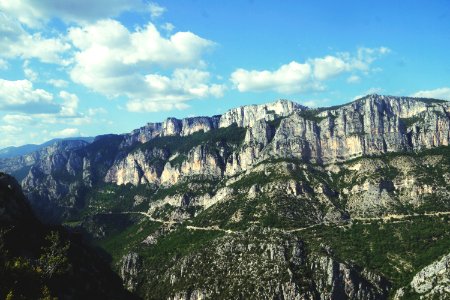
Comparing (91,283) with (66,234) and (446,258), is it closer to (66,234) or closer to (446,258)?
(66,234)

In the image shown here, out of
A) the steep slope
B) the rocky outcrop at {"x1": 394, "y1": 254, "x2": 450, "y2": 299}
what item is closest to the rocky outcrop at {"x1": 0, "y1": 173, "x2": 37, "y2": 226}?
the steep slope

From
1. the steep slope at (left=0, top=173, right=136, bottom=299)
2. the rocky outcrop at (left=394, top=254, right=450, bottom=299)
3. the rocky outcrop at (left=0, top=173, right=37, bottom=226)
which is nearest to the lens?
the steep slope at (left=0, top=173, right=136, bottom=299)

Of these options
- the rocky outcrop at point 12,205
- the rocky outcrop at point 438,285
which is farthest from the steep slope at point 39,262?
the rocky outcrop at point 438,285

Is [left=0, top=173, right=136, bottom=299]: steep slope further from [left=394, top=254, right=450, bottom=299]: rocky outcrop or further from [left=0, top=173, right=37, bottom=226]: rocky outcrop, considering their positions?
[left=394, top=254, right=450, bottom=299]: rocky outcrop

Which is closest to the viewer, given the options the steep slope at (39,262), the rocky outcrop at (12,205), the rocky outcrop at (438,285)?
the steep slope at (39,262)

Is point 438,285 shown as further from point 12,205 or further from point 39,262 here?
point 12,205

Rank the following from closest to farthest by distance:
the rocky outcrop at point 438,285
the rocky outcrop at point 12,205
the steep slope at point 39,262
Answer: the steep slope at point 39,262 → the rocky outcrop at point 12,205 → the rocky outcrop at point 438,285

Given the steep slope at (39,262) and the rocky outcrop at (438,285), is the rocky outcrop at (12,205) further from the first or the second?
the rocky outcrop at (438,285)

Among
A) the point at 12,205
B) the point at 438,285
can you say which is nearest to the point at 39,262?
the point at 12,205

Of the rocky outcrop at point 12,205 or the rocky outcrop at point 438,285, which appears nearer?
the rocky outcrop at point 12,205
